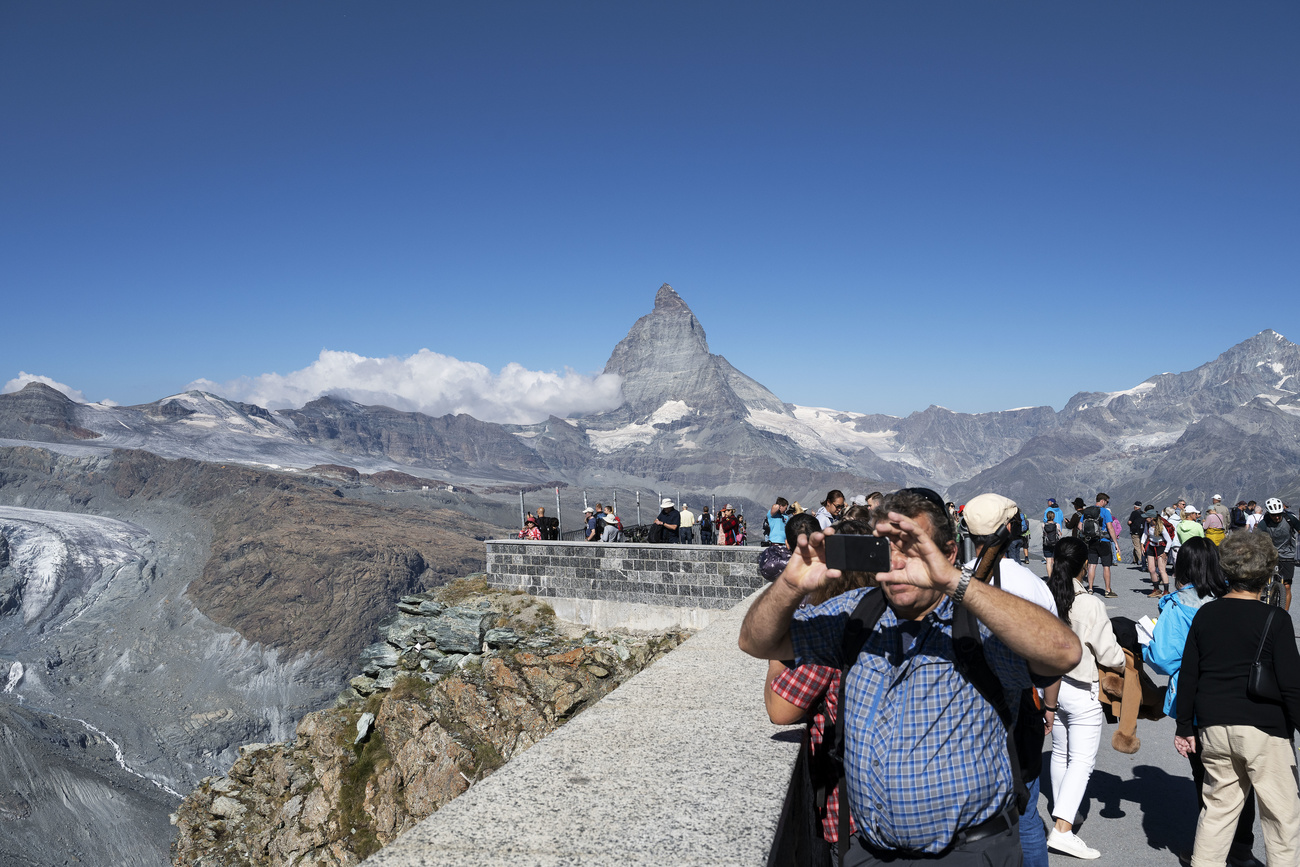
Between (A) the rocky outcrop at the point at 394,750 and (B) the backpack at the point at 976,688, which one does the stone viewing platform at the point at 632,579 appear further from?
(B) the backpack at the point at 976,688

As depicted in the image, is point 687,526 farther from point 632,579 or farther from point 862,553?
point 862,553

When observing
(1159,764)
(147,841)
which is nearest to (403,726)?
(1159,764)

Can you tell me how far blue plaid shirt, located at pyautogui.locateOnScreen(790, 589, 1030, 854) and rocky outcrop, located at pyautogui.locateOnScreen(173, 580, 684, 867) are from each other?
7.18m

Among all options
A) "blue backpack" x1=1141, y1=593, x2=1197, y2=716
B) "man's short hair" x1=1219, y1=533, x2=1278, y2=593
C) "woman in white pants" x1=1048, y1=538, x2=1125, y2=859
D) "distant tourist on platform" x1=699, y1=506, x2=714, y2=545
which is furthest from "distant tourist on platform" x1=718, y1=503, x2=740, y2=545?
"man's short hair" x1=1219, y1=533, x2=1278, y2=593

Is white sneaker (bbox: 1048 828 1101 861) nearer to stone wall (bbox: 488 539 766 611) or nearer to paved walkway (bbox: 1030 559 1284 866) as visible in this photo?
paved walkway (bbox: 1030 559 1284 866)

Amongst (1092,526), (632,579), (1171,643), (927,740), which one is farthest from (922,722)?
(632,579)

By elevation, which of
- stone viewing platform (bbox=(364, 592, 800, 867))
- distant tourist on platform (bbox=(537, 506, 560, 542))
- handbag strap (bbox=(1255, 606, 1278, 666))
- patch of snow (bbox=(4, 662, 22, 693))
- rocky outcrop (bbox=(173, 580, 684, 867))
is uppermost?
handbag strap (bbox=(1255, 606, 1278, 666))

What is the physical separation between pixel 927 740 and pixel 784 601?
46 centimetres

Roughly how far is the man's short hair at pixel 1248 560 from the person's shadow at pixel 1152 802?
5.23 feet

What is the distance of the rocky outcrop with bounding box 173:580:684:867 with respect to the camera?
30.2ft

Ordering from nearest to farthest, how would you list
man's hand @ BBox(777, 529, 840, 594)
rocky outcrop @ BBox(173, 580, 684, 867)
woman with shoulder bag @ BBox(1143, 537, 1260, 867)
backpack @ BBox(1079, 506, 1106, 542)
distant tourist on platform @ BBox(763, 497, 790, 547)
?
man's hand @ BBox(777, 529, 840, 594) → woman with shoulder bag @ BBox(1143, 537, 1260, 867) → rocky outcrop @ BBox(173, 580, 684, 867) → backpack @ BBox(1079, 506, 1106, 542) → distant tourist on platform @ BBox(763, 497, 790, 547)

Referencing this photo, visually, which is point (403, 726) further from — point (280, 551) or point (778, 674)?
point (280, 551)

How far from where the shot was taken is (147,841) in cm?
6031

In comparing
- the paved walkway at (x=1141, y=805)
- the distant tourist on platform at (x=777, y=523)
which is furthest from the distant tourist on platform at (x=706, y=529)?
the paved walkway at (x=1141, y=805)
